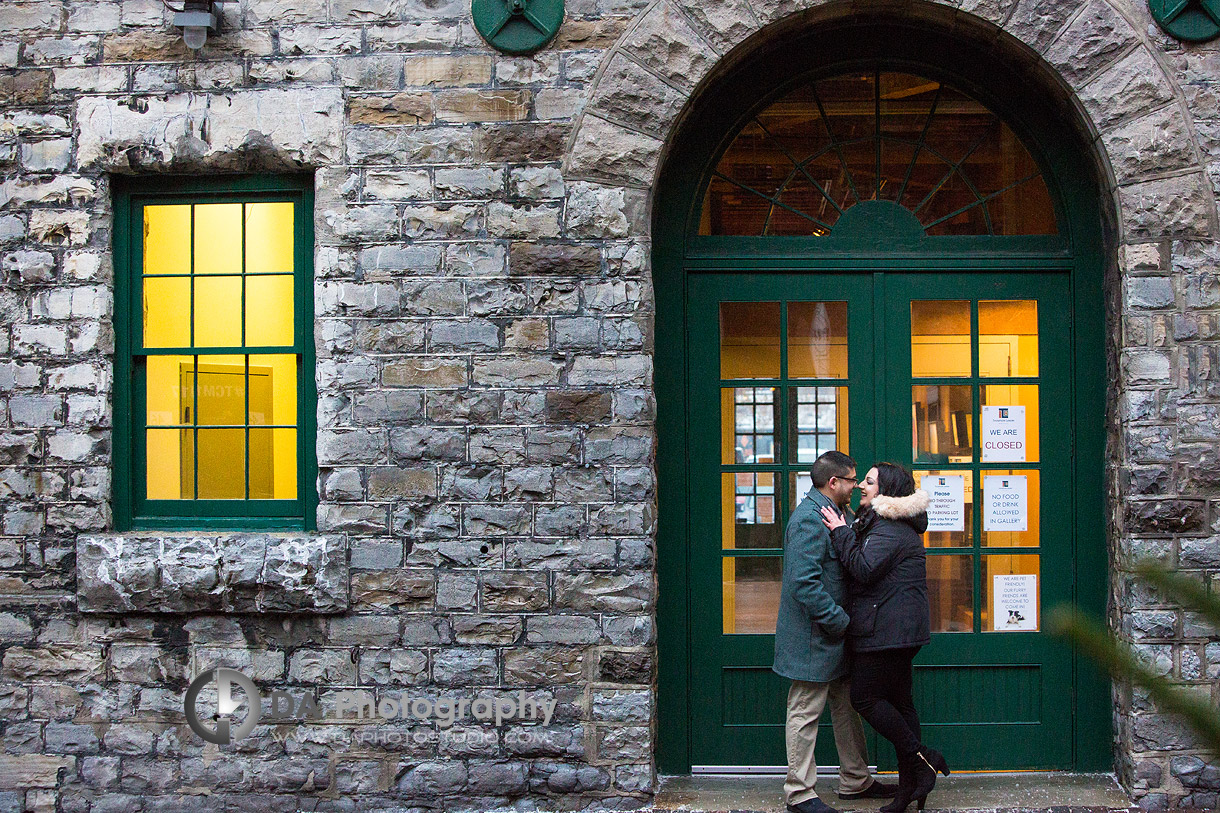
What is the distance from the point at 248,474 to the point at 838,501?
10.5 feet

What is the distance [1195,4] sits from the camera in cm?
477

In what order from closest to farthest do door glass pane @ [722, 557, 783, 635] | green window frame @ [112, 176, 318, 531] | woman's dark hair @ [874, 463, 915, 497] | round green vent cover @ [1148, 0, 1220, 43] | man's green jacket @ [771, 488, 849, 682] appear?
man's green jacket @ [771, 488, 849, 682], woman's dark hair @ [874, 463, 915, 497], round green vent cover @ [1148, 0, 1220, 43], green window frame @ [112, 176, 318, 531], door glass pane @ [722, 557, 783, 635]

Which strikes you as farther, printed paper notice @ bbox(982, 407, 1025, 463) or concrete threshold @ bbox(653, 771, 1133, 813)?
printed paper notice @ bbox(982, 407, 1025, 463)

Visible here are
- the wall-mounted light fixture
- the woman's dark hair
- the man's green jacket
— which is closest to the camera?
the man's green jacket

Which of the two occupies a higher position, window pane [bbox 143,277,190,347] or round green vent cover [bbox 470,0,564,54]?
round green vent cover [bbox 470,0,564,54]

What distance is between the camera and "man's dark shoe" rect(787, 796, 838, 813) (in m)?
4.64

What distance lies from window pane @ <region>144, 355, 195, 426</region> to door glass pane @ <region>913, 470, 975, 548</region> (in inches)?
165

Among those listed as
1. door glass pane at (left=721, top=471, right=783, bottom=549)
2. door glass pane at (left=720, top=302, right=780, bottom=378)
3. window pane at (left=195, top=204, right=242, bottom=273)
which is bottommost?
door glass pane at (left=721, top=471, right=783, bottom=549)

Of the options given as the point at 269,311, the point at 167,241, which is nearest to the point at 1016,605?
the point at 269,311

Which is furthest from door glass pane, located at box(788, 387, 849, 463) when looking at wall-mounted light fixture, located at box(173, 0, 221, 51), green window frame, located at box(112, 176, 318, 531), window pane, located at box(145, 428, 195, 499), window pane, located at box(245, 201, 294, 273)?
wall-mounted light fixture, located at box(173, 0, 221, 51)

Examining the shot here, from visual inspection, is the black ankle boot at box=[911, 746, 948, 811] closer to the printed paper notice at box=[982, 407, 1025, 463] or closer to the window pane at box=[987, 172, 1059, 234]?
the printed paper notice at box=[982, 407, 1025, 463]

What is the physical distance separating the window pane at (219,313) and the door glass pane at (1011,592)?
14.6 feet

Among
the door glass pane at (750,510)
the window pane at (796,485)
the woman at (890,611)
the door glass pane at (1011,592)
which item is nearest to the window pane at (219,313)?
the door glass pane at (750,510)

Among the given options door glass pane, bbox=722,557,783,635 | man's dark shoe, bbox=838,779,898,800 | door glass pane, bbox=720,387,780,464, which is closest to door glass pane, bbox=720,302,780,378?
door glass pane, bbox=720,387,780,464
